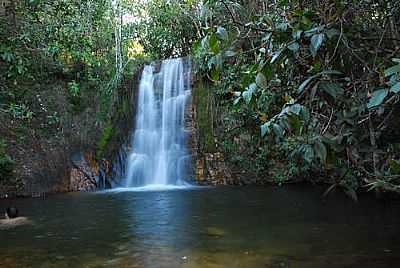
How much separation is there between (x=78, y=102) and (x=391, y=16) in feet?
32.5

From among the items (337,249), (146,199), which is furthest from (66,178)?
(337,249)

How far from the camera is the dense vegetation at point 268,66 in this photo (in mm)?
1976

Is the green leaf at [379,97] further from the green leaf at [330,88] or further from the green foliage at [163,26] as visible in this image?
the green foliage at [163,26]

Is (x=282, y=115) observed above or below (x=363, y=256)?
above

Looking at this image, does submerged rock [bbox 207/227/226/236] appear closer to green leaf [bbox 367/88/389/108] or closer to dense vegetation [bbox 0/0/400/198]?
dense vegetation [bbox 0/0/400/198]

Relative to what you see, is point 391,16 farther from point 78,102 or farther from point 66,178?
point 78,102

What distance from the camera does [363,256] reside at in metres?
4.00

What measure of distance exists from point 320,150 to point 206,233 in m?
3.42

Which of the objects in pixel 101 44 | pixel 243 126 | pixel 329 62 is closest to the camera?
pixel 329 62

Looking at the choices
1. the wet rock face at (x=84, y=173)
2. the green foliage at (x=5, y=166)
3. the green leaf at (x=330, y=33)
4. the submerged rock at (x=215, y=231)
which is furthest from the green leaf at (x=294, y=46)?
the wet rock face at (x=84, y=173)

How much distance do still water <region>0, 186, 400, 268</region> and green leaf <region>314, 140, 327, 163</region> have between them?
2.16 meters

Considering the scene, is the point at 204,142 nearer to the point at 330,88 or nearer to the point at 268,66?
the point at 268,66

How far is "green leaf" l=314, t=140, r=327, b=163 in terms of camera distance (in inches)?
72.7

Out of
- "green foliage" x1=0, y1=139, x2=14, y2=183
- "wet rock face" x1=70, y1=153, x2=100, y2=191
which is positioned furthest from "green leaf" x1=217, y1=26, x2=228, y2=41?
"wet rock face" x1=70, y1=153, x2=100, y2=191
